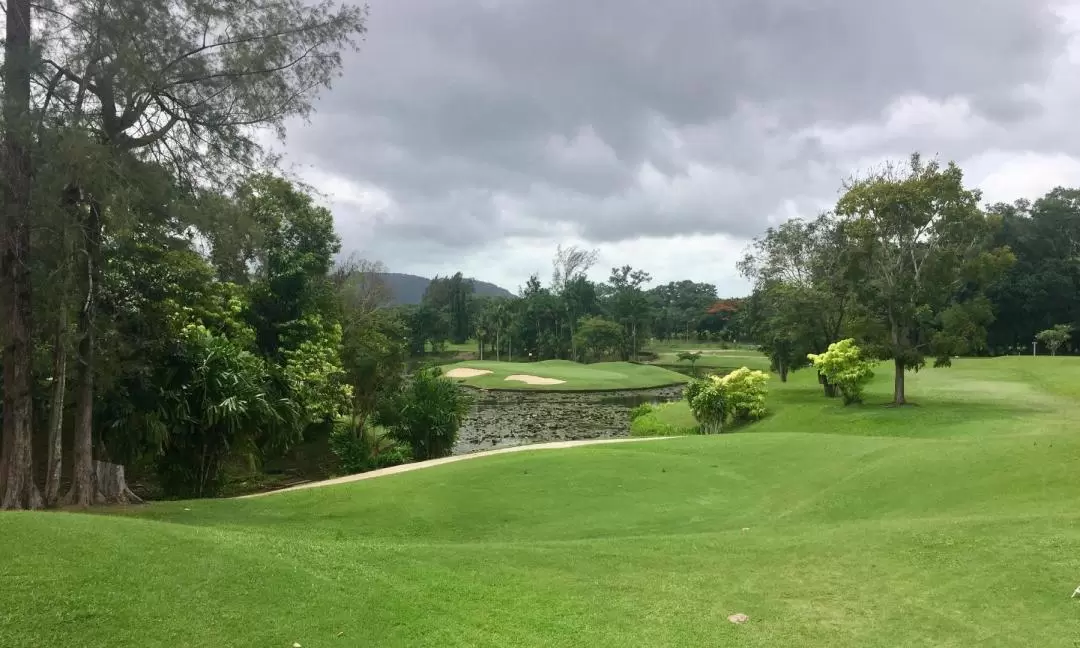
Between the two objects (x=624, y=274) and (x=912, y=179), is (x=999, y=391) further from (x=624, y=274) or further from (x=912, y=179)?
(x=624, y=274)

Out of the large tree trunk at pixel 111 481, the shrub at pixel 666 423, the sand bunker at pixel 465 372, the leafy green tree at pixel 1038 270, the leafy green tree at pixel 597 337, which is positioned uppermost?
the leafy green tree at pixel 1038 270

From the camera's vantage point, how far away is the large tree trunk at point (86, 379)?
38.6 ft

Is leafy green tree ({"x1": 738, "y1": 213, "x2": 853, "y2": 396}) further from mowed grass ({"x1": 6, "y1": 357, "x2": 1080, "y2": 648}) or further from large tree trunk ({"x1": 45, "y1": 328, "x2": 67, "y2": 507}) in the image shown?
large tree trunk ({"x1": 45, "y1": 328, "x2": 67, "y2": 507})

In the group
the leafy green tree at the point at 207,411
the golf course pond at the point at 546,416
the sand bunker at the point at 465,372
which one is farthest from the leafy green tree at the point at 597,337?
the leafy green tree at the point at 207,411

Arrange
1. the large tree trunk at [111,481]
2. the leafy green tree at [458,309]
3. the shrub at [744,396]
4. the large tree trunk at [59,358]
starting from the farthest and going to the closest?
the leafy green tree at [458,309], the shrub at [744,396], the large tree trunk at [111,481], the large tree trunk at [59,358]

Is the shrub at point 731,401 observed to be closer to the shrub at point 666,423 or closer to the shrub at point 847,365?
the shrub at point 666,423

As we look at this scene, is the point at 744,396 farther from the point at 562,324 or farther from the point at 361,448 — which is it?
the point at 562,324

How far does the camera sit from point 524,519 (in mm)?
11102

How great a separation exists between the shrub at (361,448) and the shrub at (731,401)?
1196 cm

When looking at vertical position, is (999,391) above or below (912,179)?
below

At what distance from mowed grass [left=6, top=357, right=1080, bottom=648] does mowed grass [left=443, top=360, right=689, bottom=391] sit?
3749 centimetres

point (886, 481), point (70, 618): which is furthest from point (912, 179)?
point (70, 618)

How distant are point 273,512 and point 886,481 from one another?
1002 cm

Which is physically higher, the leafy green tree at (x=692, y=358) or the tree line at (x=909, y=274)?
the tree line at (x=909, y=274)
